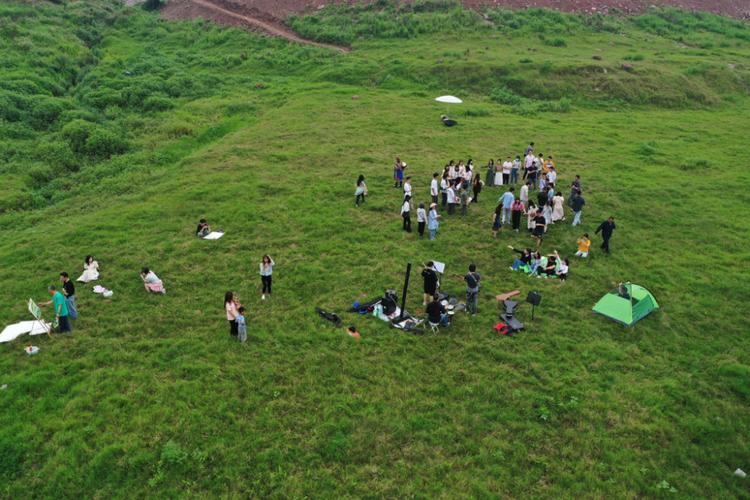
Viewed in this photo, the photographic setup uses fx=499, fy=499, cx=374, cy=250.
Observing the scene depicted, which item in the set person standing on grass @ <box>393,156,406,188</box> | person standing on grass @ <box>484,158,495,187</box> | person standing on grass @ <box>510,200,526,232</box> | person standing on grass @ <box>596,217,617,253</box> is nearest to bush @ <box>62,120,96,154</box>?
person standing on grass @ <box>393,156,406,188</box>

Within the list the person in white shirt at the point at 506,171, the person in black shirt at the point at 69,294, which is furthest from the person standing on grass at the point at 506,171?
the person in black shirt at the point at 69,294

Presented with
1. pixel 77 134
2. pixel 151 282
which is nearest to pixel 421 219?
pixel 151 282

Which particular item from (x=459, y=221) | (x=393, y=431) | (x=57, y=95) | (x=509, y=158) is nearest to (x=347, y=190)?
(x=459, y=221)

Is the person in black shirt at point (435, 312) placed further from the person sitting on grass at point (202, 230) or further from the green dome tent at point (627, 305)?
the person sitting on grass at point (202, 230)

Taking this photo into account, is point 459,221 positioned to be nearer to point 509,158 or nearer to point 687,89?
point 509,158

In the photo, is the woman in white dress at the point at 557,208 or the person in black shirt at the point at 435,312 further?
the woman in white dress at the point at 557,208

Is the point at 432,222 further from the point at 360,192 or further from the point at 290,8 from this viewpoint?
the point at 290,8

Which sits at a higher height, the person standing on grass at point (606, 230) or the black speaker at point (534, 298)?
the person standing on grass at point (606, 230)
